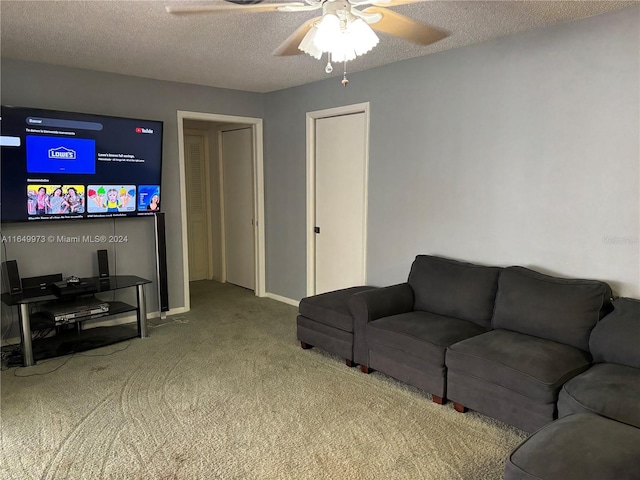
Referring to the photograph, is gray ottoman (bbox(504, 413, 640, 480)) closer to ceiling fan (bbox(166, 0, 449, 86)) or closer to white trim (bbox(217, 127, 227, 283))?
ceiling fan (bbox(166, 0, 449, 86))

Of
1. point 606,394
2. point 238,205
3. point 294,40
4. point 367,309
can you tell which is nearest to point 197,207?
point 238,205

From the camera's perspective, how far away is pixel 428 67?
3.77m

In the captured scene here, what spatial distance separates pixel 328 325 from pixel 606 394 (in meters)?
1.98

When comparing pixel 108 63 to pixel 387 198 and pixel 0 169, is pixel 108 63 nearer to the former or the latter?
pixel 0 169

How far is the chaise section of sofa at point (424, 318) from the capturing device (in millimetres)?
3000

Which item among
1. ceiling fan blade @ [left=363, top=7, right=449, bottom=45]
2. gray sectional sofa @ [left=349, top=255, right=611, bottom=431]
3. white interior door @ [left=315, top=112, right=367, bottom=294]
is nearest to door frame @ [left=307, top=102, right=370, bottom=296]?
white interior door @ [left=315, top=112, right=367, bottom=294]

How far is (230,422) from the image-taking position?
2756 mm

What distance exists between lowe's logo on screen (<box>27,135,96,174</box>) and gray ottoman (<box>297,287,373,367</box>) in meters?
2.23

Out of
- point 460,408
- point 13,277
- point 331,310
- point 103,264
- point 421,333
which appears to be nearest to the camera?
point 460,408

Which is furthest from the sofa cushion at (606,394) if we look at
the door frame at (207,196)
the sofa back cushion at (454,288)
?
the door frame at (207,196)

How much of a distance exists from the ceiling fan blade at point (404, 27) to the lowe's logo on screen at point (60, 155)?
9.30ft

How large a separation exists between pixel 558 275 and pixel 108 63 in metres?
3.92

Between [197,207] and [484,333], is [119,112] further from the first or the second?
[484,333]

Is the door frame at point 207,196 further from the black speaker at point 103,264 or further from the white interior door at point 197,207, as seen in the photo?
the black speaker at point 103,264
